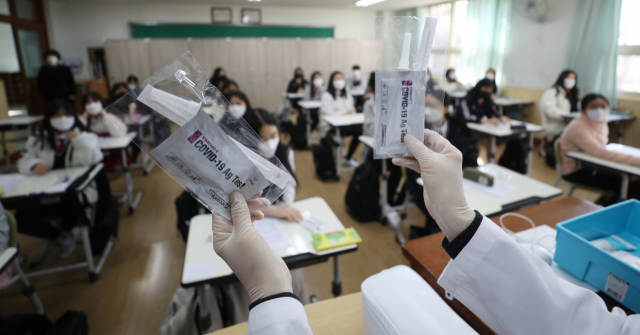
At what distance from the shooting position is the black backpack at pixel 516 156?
12.0 feet

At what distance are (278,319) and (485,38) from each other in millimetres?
7545

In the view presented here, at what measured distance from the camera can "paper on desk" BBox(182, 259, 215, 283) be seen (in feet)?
3.99

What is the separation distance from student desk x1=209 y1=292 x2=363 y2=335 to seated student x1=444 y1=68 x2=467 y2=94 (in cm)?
668

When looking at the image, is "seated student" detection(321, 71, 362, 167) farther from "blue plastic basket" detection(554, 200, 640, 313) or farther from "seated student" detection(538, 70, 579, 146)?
"blue plastic basket" detection(554, 200, 640, 313)

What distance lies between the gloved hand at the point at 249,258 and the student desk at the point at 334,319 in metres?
0.38

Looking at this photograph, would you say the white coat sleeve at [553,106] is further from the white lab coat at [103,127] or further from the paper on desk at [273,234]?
the white lab coat at [103,127]

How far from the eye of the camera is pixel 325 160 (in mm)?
3926

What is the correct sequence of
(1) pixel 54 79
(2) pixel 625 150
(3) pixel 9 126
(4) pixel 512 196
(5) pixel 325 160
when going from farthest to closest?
(1) pixel 54 79 < (3) pixel 9 126 < (5) pixel 325 160 < (2) pixel 625 150 < (4) pixel 512 196

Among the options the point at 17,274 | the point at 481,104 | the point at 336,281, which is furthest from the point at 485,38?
the point at 17,274

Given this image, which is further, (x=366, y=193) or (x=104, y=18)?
(x=104, y=18)

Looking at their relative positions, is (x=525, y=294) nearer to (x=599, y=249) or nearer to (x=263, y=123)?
(x=599, y=249)

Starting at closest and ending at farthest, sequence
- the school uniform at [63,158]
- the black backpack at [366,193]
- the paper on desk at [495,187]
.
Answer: the paper on desk at [495,187] → the school uniform at [63,158] → the black backpack at [366,193]

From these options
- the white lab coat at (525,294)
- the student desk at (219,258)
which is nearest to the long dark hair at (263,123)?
the student desk at (219,258)

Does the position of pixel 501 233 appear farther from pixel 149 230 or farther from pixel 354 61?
pixel 354 61
